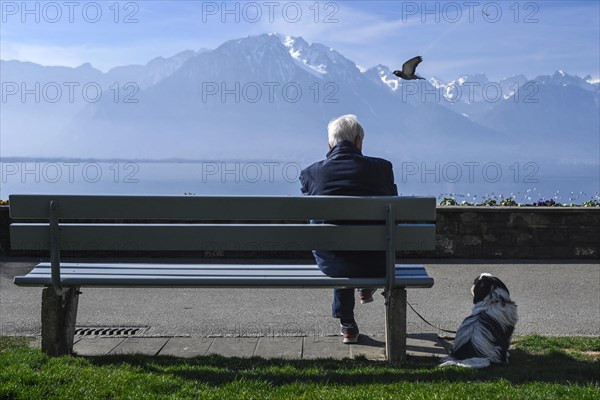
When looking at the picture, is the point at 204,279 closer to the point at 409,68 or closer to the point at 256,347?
the point at 256,347

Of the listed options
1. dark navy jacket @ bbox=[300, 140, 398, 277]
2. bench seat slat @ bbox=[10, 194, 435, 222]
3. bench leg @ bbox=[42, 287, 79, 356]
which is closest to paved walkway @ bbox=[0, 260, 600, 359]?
bench leg @ bbox=[42, 287, 79, 356]

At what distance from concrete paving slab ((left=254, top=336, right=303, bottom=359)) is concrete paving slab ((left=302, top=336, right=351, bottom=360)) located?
0.06m

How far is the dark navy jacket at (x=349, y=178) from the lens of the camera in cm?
537

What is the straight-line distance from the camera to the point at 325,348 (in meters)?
5.63

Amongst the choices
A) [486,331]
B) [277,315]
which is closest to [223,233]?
[486,331]

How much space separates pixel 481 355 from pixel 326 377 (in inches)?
42.9

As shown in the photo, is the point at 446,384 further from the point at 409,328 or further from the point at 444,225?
the point at 444,225

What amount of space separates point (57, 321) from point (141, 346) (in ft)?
2.40

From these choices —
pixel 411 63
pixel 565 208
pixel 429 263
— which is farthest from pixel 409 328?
pixel 565 208

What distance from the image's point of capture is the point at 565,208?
33.4 feet

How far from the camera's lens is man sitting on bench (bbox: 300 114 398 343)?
531 centimetres

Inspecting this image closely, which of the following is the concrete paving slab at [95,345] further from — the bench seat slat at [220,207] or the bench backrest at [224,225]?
the bench seat slat at [220,207]

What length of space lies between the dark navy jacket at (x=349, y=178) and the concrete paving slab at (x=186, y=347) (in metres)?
1.07

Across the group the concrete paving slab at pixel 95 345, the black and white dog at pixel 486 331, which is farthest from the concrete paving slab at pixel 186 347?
the black and white dog at pixel 486 331
